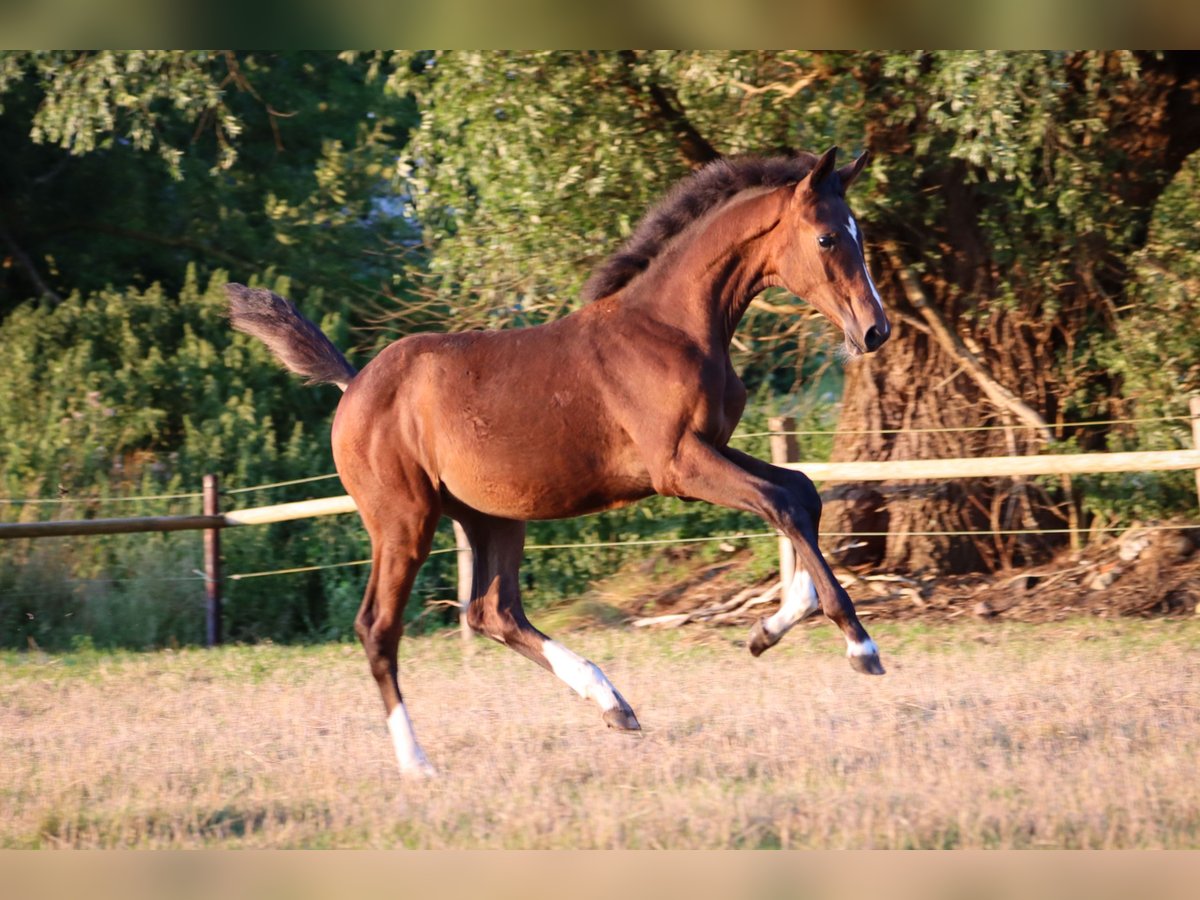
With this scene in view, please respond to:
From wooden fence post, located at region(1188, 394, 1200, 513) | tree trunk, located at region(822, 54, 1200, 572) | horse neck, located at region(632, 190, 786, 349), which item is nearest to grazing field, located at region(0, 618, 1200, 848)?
wooden fence post, located at region(1188, 394, 1200, 513)

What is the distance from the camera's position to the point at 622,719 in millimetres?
5398

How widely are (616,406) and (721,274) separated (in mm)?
666

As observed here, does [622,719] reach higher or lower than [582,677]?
lower

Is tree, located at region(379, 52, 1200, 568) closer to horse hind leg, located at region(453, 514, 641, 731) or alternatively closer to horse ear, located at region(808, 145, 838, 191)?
horse ear, located at region(808, 145, 838, 191)

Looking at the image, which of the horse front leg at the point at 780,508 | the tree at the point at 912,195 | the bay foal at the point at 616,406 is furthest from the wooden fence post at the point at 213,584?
the horse front leg at the point at 780,508

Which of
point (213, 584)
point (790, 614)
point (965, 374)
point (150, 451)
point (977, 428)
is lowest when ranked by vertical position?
point (213, 584)

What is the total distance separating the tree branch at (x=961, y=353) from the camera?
31.7 ft

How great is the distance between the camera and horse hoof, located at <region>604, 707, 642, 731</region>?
17.7ft

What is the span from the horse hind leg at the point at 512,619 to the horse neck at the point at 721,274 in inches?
49.7

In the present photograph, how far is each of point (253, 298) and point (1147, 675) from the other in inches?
185

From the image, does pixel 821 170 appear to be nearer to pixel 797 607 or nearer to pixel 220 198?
pixel 797 607

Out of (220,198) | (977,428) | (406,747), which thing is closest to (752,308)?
(977,428)

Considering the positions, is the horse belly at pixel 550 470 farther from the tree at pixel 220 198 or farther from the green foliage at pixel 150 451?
the tree at pixel 220 198

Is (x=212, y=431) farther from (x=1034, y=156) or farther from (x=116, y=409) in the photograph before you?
(x=1034, y=156)
